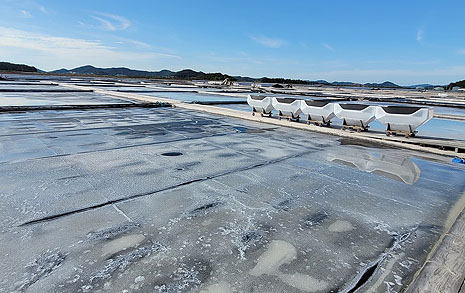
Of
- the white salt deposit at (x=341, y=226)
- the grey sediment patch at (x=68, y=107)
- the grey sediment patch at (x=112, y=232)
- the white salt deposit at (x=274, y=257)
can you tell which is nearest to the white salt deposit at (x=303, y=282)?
the white salt deposit at (x=274, y=257)

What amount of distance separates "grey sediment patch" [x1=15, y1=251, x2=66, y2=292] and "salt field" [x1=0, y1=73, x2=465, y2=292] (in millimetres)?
13

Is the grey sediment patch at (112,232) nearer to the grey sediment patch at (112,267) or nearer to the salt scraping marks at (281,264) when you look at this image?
the grey sediment patch at (112,267)

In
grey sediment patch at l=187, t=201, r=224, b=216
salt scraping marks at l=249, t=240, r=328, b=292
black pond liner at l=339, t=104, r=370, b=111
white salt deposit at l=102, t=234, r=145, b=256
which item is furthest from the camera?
black pond liner at l=339, t=104, r=370, b=111

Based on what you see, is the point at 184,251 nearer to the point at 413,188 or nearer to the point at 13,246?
the point at 13,246

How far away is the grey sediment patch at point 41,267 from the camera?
220cm

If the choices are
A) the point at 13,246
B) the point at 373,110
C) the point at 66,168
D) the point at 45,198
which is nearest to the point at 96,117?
the point at 66,168

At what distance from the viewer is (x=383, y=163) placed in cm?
600

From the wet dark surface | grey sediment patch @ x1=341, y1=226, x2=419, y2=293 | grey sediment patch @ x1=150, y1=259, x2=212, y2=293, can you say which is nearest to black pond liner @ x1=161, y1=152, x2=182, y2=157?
the wet dark surface

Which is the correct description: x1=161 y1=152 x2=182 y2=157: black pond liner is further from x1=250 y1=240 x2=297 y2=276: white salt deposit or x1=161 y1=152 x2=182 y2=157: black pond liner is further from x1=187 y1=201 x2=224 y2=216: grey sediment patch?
x1=250 y1=240 x2=297 y2=276: white salt deposit

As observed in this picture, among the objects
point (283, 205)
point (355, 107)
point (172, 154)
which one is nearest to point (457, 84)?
point (355, 107)

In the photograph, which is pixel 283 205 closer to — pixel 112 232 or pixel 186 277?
pixel 186 277

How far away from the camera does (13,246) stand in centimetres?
267

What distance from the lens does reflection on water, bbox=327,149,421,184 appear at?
5239 mm

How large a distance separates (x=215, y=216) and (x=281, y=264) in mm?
1085
